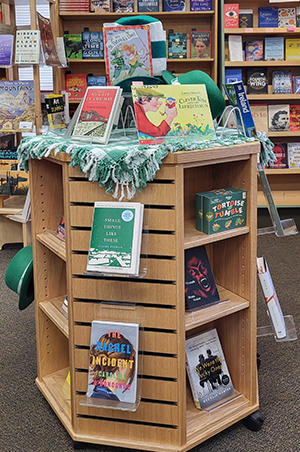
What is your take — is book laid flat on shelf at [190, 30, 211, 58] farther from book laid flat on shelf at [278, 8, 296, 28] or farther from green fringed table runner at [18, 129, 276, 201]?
green fringed table runner at [18, 129, 276, 201]

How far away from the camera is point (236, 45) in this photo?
15.7ft

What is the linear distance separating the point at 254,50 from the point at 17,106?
250 centimetres

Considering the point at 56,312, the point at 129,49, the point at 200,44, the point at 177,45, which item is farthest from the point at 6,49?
the point at 56,312

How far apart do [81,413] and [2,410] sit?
480mm

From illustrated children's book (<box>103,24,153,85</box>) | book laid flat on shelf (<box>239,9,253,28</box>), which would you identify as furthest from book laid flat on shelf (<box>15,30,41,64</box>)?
book laid flat on shelf (<box>239,9,253,28</box>)

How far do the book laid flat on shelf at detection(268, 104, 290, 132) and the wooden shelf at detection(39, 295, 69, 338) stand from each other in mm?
3577

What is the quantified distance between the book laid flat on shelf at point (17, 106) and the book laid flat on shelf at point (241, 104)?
2.35 metres

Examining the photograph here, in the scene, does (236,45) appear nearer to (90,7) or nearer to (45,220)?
(90,7)

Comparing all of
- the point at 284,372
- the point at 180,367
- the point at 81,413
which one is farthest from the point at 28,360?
the point at 284,372

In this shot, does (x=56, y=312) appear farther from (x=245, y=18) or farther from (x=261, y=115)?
(x=245, y=18)

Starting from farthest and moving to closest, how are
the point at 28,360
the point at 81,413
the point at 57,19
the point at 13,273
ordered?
the point at 57,19 < the point at 28,360 < the point at 13,273 < the point at 81,413

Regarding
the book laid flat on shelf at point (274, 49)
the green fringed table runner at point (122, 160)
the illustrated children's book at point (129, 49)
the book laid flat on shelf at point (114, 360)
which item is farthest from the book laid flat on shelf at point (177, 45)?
the book laid flat on shelf at point (114, 360)

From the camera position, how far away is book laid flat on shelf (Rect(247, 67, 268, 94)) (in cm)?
491

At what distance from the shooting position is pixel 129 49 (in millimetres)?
1924
